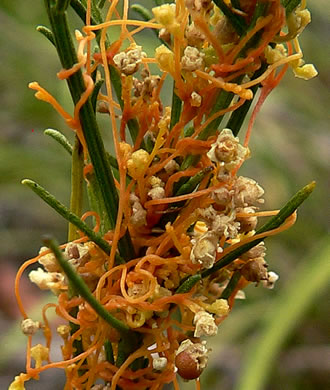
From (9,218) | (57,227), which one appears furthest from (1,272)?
(57,227)

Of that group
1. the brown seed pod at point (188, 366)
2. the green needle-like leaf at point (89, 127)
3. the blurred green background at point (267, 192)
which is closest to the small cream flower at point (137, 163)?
the green needle-like leaf at point (89, 127)

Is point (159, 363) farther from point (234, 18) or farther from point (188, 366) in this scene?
point (234, 18)

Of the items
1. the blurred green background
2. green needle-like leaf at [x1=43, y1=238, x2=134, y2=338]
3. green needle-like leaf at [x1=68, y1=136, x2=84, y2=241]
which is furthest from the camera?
the blurred green background

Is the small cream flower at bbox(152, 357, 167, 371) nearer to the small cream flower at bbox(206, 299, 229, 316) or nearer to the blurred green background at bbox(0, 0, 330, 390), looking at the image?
the small cream flower at bbox(206, 299, 229, 316)

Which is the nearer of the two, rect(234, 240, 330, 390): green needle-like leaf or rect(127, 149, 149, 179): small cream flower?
rect(127, 149, 149, 179): small cream flower

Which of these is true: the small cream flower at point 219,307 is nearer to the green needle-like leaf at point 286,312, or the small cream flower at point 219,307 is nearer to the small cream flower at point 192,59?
the small cream flower at point 192,59

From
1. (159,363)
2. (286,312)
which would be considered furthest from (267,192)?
(159,363)

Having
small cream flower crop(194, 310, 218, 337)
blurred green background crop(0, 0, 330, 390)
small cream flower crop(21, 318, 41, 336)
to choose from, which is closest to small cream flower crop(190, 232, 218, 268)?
small cream flower crop(194, 310, 218, 337)

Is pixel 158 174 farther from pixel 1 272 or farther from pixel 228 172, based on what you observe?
pixel 1 272
